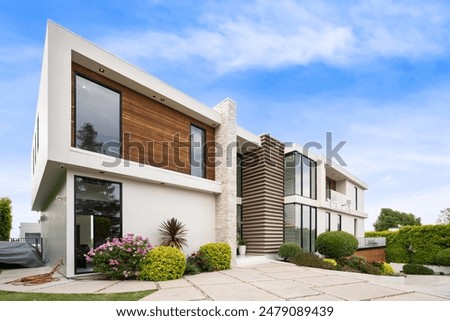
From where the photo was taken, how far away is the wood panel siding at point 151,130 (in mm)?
9141

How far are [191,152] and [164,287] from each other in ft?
18.5

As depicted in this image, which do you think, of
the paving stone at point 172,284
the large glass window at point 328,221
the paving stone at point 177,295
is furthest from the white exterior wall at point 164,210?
the large glass window at point 328,221

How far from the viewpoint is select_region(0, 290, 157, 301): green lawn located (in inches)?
214

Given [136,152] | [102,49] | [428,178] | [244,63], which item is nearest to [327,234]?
[428,178]

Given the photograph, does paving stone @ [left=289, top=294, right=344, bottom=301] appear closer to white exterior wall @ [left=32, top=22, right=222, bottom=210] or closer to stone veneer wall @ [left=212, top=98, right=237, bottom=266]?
stone veneer wall @ [left=212, top=98, right=237, bottom=266]

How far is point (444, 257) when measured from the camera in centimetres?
1845

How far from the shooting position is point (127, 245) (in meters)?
7.87

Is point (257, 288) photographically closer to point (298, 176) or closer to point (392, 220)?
point (298, 176)

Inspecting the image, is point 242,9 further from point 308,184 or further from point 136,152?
point 308,184

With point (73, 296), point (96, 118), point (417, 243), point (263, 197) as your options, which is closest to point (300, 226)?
point (263, 197)

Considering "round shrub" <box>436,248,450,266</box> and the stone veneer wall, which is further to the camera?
"round shrub" <box>436,248,450,266</box>

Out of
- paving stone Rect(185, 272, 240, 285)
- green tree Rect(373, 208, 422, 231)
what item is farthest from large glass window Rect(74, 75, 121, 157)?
green tree Rect(373, 208, 422, 231)

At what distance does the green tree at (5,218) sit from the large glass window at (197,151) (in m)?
14.8

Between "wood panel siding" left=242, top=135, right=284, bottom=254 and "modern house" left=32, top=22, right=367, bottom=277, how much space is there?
0.05m
